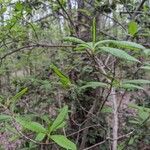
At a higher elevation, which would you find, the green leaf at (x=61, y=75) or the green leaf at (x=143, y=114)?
the green leaf at (x=61, y=75)

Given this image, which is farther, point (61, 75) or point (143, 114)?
point (143, 114)

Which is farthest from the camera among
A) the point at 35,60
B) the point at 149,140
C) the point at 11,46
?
the point at 35,60

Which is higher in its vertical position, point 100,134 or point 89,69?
point 89,69

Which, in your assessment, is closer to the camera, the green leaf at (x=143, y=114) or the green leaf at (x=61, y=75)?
the green leaf at (x=61, y=75)

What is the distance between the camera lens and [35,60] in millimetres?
3977

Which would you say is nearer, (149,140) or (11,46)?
(149,140)

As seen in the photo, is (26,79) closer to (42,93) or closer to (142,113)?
(42,93)

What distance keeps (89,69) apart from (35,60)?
5.12 feet

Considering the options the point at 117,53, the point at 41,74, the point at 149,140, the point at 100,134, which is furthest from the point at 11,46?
the point at 117,53

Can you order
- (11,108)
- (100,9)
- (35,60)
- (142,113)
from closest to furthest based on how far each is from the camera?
(11,108), (142,113), (100,9), (35,60)

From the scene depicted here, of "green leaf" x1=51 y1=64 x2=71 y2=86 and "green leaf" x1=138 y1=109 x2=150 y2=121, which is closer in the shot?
"green leaf" x1=51 y1=64 x2=71 y2=86

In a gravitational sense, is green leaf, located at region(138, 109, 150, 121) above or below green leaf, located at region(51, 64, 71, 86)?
below

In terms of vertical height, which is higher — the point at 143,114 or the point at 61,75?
the point at 61,75

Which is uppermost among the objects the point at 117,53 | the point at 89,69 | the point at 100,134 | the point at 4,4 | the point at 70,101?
the point at 4,4
